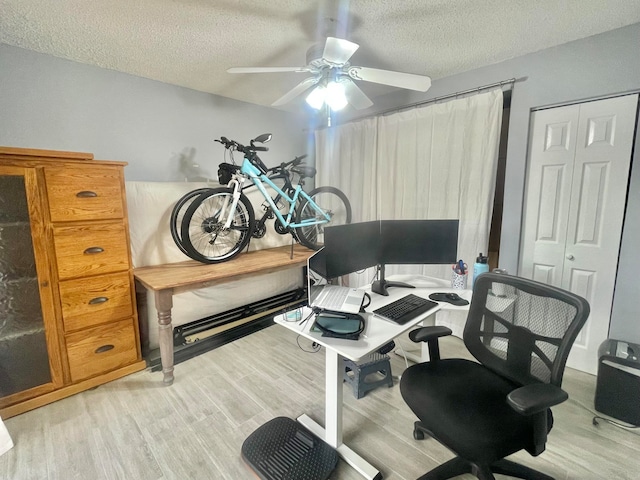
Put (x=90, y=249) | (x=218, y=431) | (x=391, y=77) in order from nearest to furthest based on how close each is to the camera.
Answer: (x=218, y=431) < (x=391, y=77) < (x=90, y=249)

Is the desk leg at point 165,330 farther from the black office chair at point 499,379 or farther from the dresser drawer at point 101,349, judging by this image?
the black office chair at point 499,379

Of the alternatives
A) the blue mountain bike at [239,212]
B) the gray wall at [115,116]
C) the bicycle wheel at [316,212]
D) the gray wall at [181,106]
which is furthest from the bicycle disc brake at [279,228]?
the gray wall at [181,106]

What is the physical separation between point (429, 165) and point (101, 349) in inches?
124

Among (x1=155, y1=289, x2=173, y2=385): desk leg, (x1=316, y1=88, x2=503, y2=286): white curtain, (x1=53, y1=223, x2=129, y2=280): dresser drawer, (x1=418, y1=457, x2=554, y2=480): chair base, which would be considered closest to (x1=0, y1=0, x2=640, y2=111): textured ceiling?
(x1=316, y1=88, x2=503, y2=286): white curtain

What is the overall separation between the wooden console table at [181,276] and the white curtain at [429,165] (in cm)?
119

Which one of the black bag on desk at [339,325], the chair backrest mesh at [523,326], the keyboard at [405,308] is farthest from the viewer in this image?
the keyboard at [405,308]

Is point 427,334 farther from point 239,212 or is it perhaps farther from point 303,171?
point 303,171

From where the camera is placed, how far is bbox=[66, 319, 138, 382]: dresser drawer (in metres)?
1.91

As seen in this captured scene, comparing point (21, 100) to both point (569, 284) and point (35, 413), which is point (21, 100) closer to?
point (35, 413)

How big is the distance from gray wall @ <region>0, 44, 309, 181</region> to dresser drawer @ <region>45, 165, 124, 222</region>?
66 centimetres

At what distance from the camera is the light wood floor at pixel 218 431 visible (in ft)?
4.65

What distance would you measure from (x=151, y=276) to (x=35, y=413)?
3.45 ft

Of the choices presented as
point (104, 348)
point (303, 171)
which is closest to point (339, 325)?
point (104, 348)

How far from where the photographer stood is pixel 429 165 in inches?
107
